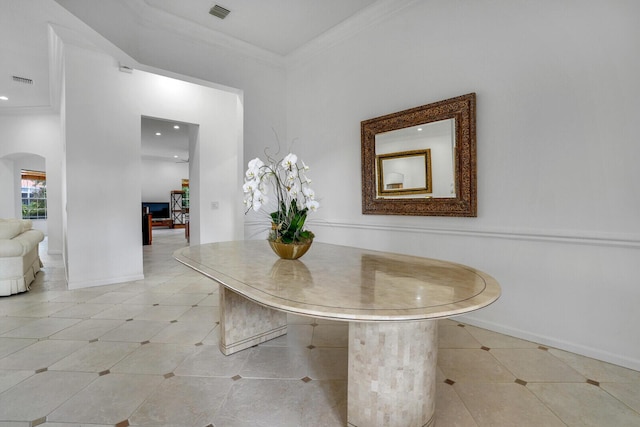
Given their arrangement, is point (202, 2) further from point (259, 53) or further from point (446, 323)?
point (446, 323)

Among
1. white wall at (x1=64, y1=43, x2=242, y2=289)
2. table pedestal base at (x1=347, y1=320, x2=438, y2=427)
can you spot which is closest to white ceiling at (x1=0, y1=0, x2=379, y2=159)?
white wall at (x1=64, y1=43, x2=242, y2=289)

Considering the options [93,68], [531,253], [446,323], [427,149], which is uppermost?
[93,68]

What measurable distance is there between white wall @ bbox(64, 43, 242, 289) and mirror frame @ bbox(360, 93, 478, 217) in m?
1.95

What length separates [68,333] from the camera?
96.1 inches

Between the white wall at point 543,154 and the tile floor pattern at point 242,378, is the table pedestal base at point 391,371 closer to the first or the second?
the tile floor pattern at point 242,378

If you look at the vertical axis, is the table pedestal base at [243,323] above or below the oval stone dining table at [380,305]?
below

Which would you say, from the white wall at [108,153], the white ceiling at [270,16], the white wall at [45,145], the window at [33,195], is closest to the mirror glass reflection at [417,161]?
the white ceiling at [270,16]

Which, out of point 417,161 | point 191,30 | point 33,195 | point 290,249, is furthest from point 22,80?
point 33,195

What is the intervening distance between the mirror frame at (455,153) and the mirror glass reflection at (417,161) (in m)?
0.05

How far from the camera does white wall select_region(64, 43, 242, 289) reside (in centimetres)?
362

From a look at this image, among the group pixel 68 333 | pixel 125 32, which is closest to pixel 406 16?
pixel 125 32

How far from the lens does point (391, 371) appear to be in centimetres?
123

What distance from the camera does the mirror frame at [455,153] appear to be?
259 centimetres

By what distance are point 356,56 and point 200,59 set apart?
6.53ft
